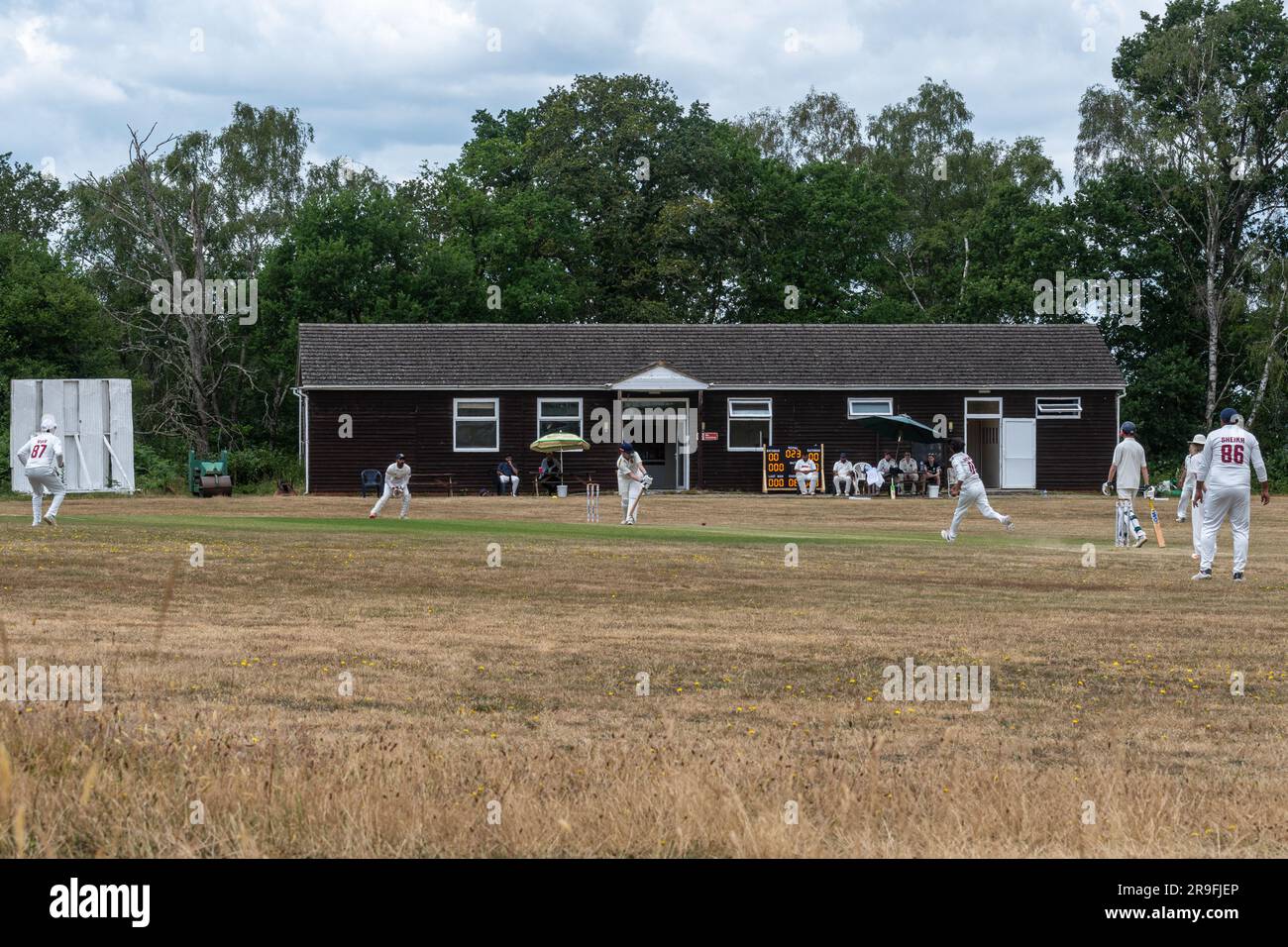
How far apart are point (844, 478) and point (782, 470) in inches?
88.2

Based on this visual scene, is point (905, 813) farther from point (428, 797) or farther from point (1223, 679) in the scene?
point (1223, 679)

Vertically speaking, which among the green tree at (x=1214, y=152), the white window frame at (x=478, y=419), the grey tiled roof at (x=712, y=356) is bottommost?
the white window frame at (x=478, y=419)

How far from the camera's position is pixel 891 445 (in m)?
47.7

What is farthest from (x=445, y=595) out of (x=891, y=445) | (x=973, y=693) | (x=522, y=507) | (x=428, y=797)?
(x=891, y=445)

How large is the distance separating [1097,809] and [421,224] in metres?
54.8

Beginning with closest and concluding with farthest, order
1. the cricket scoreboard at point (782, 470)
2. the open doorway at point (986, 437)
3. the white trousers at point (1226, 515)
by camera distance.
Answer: the white trousers at point (1226, 515) → the cricket scoreboard at point (782, 470) → the open doorway at point (986, 437)

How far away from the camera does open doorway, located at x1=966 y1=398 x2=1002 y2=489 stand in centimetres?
4841

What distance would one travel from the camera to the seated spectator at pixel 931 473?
46000 millimetres

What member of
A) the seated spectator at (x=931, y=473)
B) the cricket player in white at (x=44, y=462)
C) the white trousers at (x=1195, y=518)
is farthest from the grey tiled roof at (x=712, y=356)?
the white trousers at (x=1195, y=518)

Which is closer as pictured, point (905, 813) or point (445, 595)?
point (905, 813)

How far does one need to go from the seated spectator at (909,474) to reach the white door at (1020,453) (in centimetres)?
334

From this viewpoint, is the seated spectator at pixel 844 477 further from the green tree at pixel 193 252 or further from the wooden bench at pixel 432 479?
the green tree at pixel 193 252
